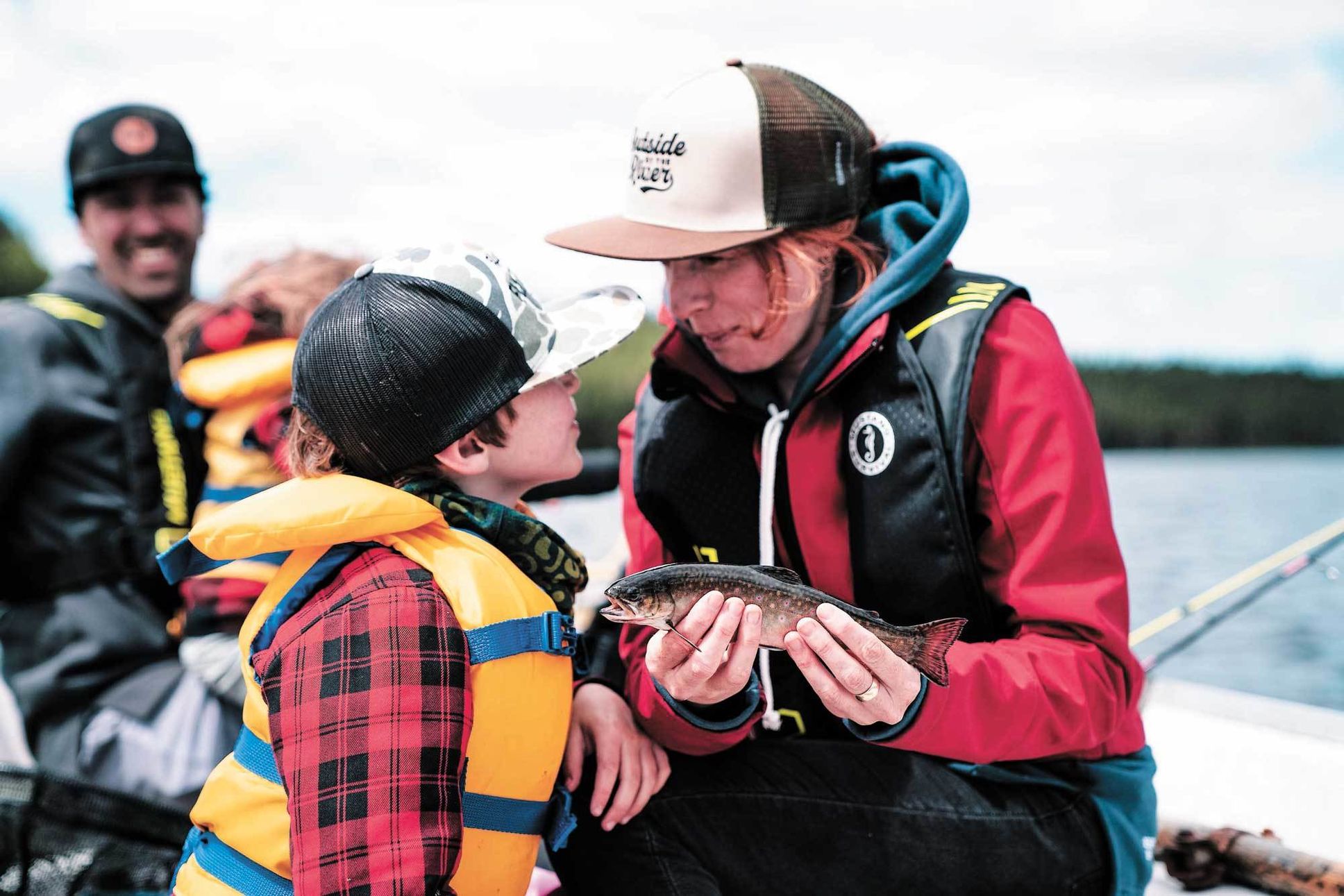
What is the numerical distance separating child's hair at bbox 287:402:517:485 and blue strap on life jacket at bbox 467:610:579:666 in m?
0.39

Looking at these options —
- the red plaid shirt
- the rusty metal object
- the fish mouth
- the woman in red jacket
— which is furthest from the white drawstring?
the rusty metal object

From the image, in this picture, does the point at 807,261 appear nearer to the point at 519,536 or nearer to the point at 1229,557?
the point at 519,536

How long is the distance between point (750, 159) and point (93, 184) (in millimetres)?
3621

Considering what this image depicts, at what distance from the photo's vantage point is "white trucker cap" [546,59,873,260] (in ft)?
8.37

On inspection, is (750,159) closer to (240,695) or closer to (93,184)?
(240,695)

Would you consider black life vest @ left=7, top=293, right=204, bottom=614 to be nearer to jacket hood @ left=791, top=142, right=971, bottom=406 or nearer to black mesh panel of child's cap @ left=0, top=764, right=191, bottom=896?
black mesh panel of child's cap @ left=0, top=764, right=191, bottom=896

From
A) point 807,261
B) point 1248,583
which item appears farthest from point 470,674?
point 1248,583

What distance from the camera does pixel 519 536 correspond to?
7.44 ft

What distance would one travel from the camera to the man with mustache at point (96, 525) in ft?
13.3

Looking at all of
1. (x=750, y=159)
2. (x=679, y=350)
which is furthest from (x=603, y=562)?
(x=750, y=159)

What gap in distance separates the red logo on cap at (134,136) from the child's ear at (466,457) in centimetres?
347

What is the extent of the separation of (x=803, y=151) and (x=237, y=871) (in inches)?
77.7

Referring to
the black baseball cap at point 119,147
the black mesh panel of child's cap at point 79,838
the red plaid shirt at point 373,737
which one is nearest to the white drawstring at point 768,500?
the red plaid shirt at point 373,737

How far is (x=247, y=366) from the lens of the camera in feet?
12.7
